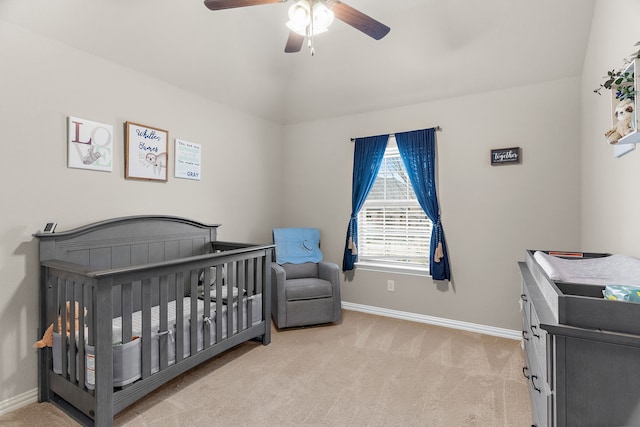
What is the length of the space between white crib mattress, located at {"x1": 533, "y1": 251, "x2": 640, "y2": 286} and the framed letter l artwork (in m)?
2.81

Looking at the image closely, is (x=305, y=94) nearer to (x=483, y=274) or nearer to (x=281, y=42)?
(x=281, y=42)

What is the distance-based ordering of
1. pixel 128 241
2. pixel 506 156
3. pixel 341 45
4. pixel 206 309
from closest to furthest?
pixel 206 309, pixel 128 241, pixel 506 156, pixel 341 45

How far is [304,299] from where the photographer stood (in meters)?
3.15

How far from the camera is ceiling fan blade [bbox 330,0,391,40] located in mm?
1725

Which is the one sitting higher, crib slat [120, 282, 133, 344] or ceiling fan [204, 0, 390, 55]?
ceiling fan [204, 0, 390, 55]

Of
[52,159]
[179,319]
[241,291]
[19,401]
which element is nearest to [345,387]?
[241,291]

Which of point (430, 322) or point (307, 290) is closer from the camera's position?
point (307, 290)

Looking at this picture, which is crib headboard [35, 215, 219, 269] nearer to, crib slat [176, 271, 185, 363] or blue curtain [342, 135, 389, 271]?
crib slat [176, 271, 185, 363]

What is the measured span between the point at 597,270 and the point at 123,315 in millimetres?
2372

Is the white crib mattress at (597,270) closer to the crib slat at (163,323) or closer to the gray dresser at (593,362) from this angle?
the gray dresser at (593,362)

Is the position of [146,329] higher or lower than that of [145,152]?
lower

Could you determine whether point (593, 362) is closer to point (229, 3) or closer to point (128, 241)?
point (229, 3)

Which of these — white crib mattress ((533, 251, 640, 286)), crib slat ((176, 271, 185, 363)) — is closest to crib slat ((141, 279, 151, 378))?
crib slat ((176, 271, 185, 363))

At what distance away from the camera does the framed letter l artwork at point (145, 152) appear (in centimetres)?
252
